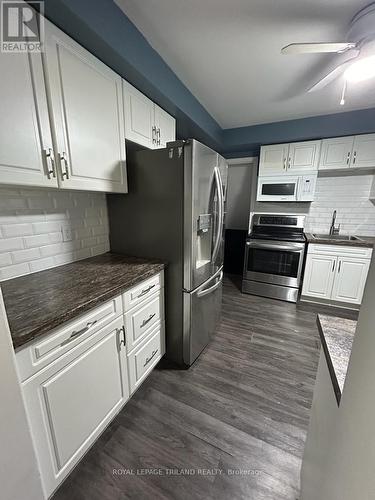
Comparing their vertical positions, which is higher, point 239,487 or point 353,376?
point 353,376

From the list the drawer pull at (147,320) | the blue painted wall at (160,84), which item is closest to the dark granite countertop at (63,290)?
the drawer pull at (147,320)

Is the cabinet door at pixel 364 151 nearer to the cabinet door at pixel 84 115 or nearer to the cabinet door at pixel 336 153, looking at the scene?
the cabinet door at pixel 336 153

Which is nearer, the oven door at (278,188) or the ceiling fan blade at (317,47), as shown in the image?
the ceiling fan blade at (317,47)

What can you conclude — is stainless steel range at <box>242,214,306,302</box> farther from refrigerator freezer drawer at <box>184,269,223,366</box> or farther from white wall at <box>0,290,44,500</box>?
white wall at <box>0,290,44,500</box>

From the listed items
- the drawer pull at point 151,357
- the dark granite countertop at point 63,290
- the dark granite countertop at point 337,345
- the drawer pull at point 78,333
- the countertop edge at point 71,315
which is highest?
the dark granite countertop at point 63,290

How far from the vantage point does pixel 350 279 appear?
271cm

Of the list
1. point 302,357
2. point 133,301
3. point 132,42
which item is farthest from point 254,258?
point 132,42

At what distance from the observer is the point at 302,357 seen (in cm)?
196

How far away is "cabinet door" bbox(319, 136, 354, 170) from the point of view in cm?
270

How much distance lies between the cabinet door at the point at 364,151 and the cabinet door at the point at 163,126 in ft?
7.76

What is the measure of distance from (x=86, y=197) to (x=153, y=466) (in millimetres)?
1830

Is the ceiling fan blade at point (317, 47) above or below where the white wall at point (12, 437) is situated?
above

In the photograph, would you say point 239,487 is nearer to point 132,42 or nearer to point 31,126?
point 31,126

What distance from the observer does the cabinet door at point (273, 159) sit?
3.00 metres
